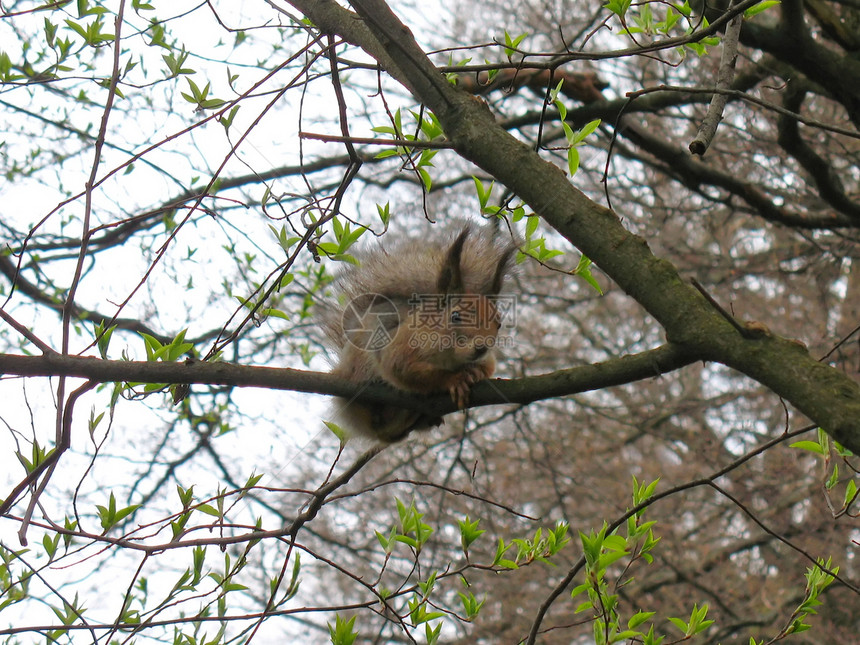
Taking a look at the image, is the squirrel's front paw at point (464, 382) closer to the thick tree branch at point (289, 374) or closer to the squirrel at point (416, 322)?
the squirrel at point (416, 322)

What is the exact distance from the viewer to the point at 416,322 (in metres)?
3.15

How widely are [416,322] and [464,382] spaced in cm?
35

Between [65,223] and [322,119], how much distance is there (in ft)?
7.71

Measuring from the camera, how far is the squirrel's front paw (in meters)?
2.80

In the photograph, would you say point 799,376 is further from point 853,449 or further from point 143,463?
point 143,463

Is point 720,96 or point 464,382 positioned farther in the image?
point 464,382

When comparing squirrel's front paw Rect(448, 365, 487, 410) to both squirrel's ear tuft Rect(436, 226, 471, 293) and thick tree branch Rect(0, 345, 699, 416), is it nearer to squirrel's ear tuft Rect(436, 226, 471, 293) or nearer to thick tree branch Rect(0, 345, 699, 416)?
squirrel's ear tuft Rect(436, 226, 471, 293)

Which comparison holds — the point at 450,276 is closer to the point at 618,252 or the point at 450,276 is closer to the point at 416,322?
the point at 416,322

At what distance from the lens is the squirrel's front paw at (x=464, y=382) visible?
9.18ft

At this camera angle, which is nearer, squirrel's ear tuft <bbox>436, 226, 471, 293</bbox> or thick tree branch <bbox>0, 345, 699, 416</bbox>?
thick tree branch <bbox>0, 345, 699, 416</bbox>

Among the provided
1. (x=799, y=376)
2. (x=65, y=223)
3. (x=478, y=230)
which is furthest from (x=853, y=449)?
(x=65, y=223)

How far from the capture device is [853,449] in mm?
1471

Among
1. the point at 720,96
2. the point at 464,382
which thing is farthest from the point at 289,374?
the point at 720,96

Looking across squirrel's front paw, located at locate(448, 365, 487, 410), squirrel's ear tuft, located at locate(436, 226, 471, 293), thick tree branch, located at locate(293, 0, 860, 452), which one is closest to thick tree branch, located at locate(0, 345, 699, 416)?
thick tree branch, located at locate(293, 0, 860, 452)
